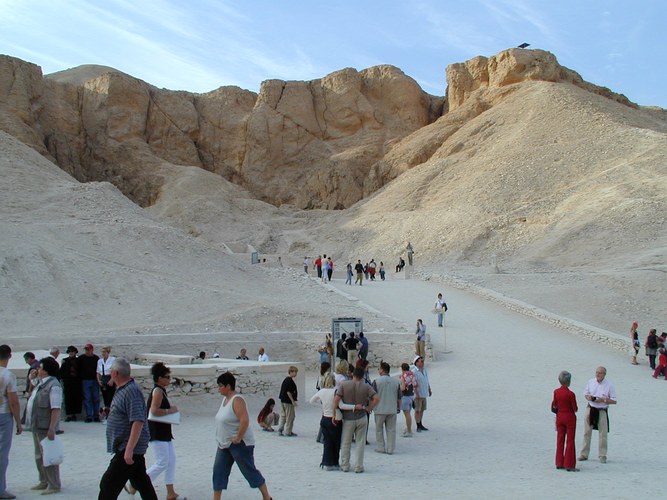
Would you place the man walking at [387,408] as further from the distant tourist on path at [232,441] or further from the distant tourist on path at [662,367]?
the distant tourist on path at [662,367]

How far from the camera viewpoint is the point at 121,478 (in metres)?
6.23

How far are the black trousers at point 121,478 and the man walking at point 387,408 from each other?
12.4ft

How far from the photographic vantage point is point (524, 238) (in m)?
37.9

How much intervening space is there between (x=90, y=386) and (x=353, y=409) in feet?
15.0

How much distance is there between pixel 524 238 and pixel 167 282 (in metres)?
19.6

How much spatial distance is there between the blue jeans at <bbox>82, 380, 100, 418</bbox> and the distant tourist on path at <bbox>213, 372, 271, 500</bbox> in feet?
16.1

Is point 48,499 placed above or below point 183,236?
below

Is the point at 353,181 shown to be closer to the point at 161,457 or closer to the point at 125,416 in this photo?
the point at 161,457

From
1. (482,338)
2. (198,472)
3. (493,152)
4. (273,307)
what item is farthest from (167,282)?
(493,152)

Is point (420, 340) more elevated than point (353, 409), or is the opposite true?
point (420, 340)

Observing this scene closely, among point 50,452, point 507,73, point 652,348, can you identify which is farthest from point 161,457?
point 507,73

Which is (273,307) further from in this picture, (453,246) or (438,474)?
(453,246)

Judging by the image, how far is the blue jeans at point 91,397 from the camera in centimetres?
1126

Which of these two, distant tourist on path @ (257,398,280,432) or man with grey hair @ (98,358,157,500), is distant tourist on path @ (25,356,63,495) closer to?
man with grey hair @ (98,358,157,500)
